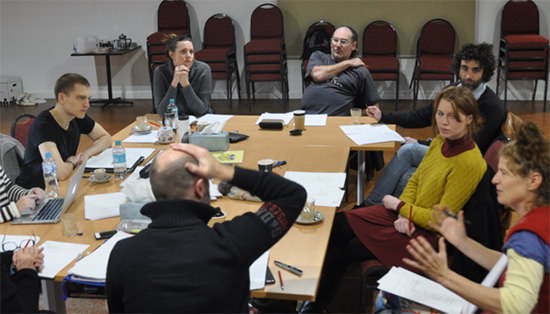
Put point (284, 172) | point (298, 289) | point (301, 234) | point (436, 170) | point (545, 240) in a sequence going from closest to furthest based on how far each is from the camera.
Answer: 1. point (545, 240)
2. point (298, 289)
3. point (301, 234)
4. point (436, 170)
5. point (284, 172)

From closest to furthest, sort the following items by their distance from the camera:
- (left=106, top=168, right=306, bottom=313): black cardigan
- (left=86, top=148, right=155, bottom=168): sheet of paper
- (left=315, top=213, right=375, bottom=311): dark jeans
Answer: (left=106, top=168, right=306, bottom=313): black cardigan → (left=315, top=213, right=375, bottom=311): dark jeans → (left=86, top=148, right=155, bottom=168): sheet of paper

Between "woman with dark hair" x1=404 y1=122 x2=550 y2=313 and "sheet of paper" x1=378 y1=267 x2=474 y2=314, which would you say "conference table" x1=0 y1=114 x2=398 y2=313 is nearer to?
"sheet of paper" x1=378 y1=267 x2=474 y2=314

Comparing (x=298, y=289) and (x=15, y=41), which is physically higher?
(x=15, y=41)

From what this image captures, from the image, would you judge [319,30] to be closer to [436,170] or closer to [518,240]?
[436,170]

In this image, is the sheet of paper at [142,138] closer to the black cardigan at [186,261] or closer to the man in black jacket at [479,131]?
the man in black jacket at [479,131]

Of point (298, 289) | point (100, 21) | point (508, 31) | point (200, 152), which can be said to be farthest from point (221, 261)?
point (100, 21)

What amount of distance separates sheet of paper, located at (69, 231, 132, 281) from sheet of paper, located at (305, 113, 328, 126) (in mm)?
2102

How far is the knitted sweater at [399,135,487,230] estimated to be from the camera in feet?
8.50

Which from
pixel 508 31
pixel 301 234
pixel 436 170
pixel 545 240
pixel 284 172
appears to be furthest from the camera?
pixel 508 31

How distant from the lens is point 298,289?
6.49ft

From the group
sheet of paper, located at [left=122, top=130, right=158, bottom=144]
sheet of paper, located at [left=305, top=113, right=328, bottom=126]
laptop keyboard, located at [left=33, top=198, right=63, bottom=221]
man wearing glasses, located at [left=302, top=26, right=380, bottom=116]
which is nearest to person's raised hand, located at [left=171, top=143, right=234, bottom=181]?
laptop keyboard, located at [left=33, top=198, right=63, bottom=221]

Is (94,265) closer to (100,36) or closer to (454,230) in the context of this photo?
(454,230)

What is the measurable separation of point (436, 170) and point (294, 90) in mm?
5271

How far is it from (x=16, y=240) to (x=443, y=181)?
1.93 metres
